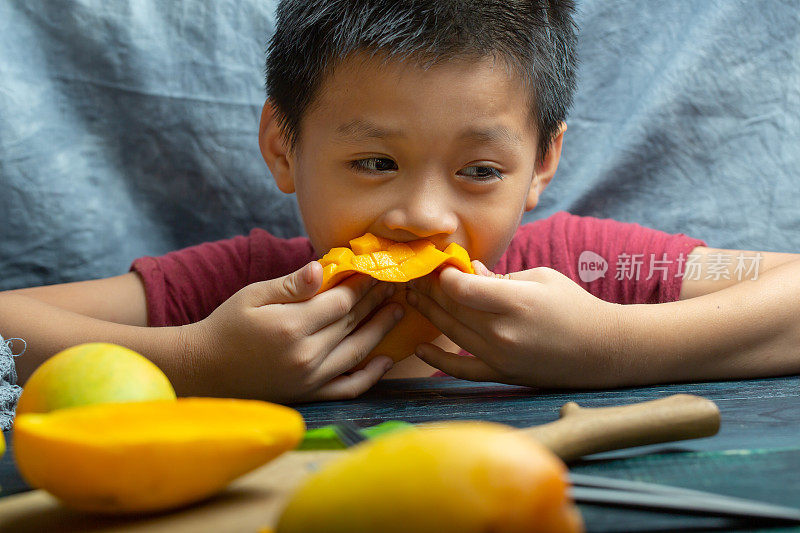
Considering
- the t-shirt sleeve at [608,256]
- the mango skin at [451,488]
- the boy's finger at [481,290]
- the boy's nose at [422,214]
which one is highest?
the t-shirt sleeve at [608,256]

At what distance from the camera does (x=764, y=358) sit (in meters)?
1.25

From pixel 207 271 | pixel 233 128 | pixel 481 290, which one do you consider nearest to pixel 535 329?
pixel 481 290

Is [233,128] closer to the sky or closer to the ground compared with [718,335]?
closer to the sky

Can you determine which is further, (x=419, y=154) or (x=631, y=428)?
(x=419, y=154)

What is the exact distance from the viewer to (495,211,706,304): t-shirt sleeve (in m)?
1.65

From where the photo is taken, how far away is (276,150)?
1553 mm

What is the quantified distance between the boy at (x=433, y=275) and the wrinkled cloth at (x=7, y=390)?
0.19 meters

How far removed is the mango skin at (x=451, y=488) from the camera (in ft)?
1.21

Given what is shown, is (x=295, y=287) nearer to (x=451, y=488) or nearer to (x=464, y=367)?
(x=464, y=367)

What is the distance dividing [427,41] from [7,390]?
78cm

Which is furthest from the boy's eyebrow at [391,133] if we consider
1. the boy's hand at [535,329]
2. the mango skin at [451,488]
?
the mango skin at [451,488]

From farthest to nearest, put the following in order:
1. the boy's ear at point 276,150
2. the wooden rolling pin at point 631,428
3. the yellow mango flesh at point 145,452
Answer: the boy's ear at point 276,150 < the wooden rolling pin at point 631,428 < the yellow mango flesh at point 145,452

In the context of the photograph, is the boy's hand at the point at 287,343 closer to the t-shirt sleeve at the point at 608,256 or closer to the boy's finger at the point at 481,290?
the boy's finger at the point at 481,290

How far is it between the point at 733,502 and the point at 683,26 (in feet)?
5.82
